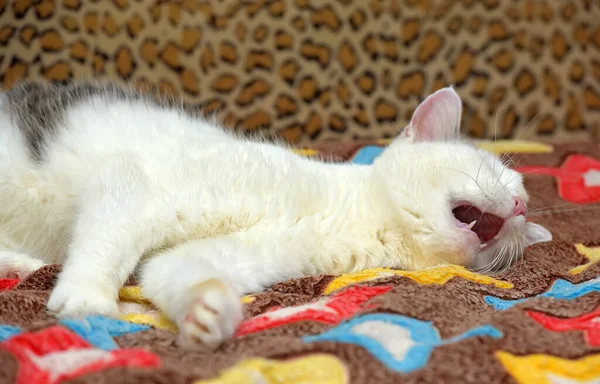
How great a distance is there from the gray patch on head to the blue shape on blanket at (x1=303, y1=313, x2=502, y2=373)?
3.33ft

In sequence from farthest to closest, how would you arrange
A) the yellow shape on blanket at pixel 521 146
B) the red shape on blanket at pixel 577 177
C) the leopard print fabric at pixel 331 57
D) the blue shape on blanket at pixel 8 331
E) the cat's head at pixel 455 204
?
the leopard print fabric at pixel 331 57 < the yellow shape on blanket at pixel 521 146 < the red shape on blanket at pixel 577 177 < the cat's head at pixel 455 204 < the blue shape on blanket at pixel 8 331

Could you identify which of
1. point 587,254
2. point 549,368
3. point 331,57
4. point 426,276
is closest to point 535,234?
point 587,254

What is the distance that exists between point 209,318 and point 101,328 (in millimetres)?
190

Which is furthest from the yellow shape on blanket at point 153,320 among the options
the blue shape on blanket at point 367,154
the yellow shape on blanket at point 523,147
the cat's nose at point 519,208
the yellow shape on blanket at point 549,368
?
the yellow shape on blanket at point 523,147

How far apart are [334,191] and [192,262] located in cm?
48

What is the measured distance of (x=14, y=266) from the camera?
1.40 metres

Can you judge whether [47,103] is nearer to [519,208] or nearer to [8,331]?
[8,331]

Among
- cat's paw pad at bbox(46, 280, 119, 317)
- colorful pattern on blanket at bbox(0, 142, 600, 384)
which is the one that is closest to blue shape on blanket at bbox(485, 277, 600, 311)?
colorful pattern on blanket at bbox(0, 142, 600, 384)

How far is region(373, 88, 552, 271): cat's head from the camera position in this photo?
4.44ft

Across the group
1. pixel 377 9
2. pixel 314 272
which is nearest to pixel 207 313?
pixel 314 272

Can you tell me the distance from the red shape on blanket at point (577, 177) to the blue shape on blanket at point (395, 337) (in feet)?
4.24

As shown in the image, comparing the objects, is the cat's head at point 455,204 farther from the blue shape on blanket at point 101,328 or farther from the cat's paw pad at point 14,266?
the cat's paw pad at point 14,266

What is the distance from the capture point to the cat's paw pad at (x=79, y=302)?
101 centimetres

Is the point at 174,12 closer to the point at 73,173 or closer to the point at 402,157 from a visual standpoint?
→ the point at 73,173
